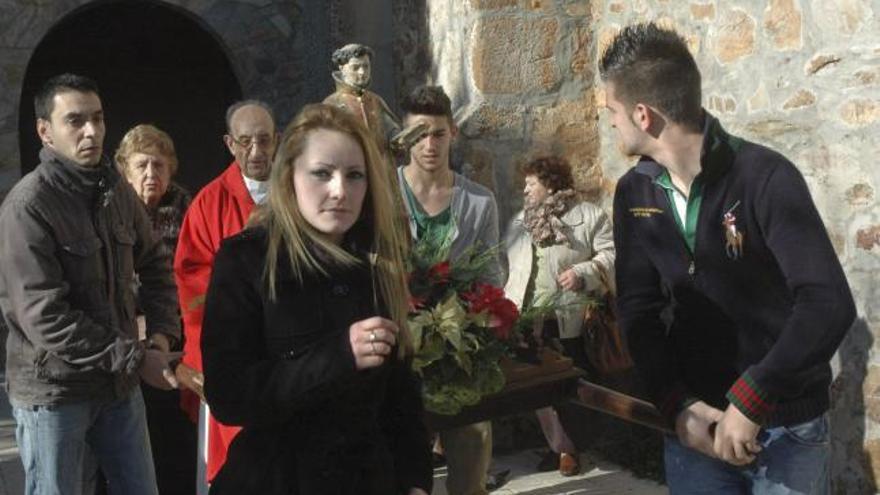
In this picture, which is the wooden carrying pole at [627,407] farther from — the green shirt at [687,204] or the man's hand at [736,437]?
the green shirt at [687,204]

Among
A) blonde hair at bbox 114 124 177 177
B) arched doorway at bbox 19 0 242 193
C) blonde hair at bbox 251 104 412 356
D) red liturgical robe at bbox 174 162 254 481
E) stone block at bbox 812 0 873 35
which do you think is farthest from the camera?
arched doorway at bbox 19 0 242 193

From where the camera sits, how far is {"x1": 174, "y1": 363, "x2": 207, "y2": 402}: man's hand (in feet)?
10.2

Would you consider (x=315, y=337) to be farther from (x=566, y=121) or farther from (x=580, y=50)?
(x=580, y=50)

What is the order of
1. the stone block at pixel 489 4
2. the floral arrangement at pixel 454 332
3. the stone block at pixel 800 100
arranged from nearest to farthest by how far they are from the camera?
the floral arrangement at pixel 454 332
the stone block at pixel 800 100
the stone block at pixel 489 4

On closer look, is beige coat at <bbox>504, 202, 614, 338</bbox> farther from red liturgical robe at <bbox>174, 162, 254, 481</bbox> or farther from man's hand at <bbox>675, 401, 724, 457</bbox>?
man's hand at <bbox>675, 401, 724, 457</bbox>

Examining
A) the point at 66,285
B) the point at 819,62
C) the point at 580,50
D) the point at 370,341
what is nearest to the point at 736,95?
the point at 819,62

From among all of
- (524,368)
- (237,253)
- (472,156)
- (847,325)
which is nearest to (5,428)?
(472,156)

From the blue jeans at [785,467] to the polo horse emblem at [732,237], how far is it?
370 mm

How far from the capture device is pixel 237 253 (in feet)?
7.03

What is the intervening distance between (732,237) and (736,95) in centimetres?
251

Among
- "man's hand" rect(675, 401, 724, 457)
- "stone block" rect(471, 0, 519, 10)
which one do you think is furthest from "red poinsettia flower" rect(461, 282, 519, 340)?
"stone block" rect(471, 0, 519, 10)

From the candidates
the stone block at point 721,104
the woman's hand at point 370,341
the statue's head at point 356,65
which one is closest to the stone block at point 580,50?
the stone block at point 721,104

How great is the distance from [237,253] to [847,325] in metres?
1.17

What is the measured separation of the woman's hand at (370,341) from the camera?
203 centimetres
